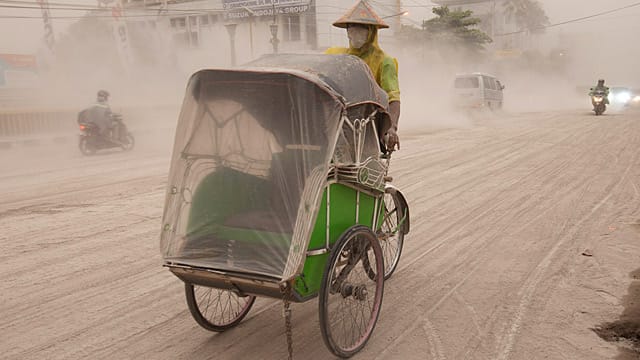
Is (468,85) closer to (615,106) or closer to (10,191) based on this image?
(615,106)

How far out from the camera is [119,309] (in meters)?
4.45

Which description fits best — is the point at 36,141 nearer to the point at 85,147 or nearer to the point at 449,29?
the point at 85,147

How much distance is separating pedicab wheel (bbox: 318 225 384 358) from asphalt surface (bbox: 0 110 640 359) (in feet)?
0.53

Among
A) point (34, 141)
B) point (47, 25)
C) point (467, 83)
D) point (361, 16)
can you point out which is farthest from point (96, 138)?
point (467, 83)

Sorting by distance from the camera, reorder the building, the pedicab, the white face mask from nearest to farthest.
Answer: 1. the pedicab
2. the white face mask
3. the building

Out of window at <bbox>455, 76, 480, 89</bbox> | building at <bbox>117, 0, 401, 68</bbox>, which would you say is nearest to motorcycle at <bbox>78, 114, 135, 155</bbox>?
window at <bbox>455, 76, 480, 89</bbox>

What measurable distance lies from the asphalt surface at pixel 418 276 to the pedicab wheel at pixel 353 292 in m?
0.16

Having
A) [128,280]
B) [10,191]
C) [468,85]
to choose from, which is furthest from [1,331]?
[468,85]

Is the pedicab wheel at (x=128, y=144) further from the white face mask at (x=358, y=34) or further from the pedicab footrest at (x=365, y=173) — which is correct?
the pedicab footrest at (x=365, y=173)

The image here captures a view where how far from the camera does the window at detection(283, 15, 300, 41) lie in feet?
137

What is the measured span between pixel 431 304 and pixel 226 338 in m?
1.70

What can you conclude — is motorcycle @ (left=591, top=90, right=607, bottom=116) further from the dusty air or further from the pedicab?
the pedicab

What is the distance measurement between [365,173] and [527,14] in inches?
2613

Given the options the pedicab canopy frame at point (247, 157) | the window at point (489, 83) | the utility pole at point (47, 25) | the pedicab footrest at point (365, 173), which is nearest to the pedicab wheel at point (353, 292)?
the pedicab footrest at point (365, 173)
